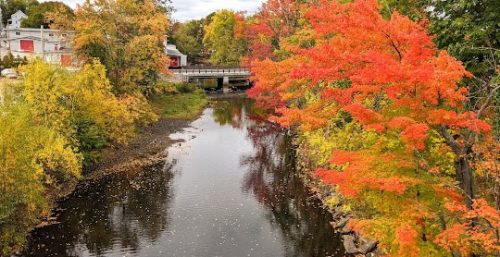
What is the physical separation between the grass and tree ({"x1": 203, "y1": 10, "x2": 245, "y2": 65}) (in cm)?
2397

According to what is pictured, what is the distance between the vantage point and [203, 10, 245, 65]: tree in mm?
83312

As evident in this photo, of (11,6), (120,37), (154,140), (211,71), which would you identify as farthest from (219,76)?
(11,6)

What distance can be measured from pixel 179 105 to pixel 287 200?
102ft

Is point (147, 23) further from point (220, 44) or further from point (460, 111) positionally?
point (220, 44)

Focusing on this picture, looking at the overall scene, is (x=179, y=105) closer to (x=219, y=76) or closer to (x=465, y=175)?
(x=219, y=76)

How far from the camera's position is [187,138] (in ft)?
135

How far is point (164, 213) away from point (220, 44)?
215ft

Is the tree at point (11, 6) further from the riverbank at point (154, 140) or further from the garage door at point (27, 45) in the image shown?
the riverbank at point (154, 140)

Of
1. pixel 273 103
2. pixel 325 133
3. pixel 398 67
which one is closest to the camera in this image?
pixel 398 67

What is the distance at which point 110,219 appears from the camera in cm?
2292

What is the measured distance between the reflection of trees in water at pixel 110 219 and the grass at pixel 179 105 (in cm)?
2202

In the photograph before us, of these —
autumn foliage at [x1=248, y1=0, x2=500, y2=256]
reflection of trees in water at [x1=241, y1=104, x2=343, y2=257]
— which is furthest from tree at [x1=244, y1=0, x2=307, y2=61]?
autumn foliage at [x1=248, y1=0, x2=500, y2=256]

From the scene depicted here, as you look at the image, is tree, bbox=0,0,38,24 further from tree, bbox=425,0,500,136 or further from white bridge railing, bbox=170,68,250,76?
tree, bbox=425,0,500,136

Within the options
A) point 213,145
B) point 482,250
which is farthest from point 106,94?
point 482,250
